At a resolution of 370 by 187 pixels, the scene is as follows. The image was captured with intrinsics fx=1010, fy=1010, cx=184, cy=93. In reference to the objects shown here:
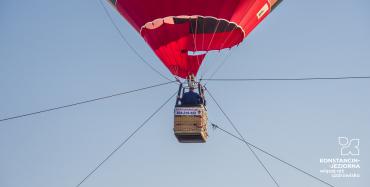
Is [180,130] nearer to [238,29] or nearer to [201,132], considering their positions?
[201,132]

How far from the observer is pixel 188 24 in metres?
21.0

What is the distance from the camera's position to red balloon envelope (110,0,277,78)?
20.8 m

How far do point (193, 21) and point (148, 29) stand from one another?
3.31 feet

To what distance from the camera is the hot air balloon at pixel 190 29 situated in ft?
66.7

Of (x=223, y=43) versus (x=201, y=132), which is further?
(x=223, y=43)

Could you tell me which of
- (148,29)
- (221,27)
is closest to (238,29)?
(221,27)

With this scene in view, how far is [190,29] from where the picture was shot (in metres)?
21.2

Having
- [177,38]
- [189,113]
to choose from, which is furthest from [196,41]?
[189,113]

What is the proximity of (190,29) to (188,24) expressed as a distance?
0.18 meters

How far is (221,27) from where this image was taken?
21.3 m

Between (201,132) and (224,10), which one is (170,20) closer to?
(224,10)

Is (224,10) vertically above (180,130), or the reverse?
(224,10)

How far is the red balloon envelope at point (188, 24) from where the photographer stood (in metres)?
20.8

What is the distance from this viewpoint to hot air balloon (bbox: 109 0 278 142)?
66.7ft
